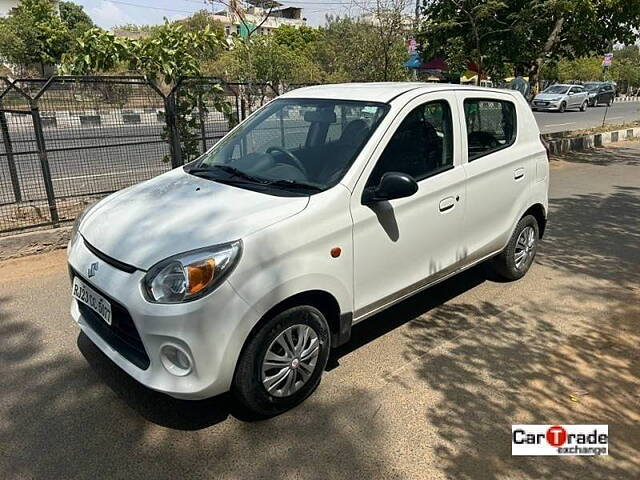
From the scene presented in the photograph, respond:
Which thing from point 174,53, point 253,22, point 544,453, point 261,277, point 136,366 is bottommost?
point 544,453

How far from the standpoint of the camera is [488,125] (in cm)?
427

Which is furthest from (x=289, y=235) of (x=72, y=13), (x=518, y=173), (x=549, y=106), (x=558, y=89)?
(x=72, y=13)

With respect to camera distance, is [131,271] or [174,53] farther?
[174,53]

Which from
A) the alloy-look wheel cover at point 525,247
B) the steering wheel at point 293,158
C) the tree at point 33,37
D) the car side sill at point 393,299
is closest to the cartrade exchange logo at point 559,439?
the car side sill at point 393,299

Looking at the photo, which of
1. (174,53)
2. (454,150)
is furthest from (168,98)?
(454,150)

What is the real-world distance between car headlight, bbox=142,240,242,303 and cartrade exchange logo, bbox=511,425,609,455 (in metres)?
1.77

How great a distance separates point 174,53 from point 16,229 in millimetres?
3145

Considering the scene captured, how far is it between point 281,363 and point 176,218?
993 mm

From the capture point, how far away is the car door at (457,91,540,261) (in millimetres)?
3963

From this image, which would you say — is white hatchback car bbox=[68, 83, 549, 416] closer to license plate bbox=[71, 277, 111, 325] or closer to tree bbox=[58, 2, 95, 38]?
license plate bbox=[71, 277, 111, 325]

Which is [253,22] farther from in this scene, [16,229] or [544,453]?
[544,453]

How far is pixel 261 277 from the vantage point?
2605 millimetres

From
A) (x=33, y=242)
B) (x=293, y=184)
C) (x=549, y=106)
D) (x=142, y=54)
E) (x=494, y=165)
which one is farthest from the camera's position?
(x=549, y=106)

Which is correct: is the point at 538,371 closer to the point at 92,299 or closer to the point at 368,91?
the point at 368,91
